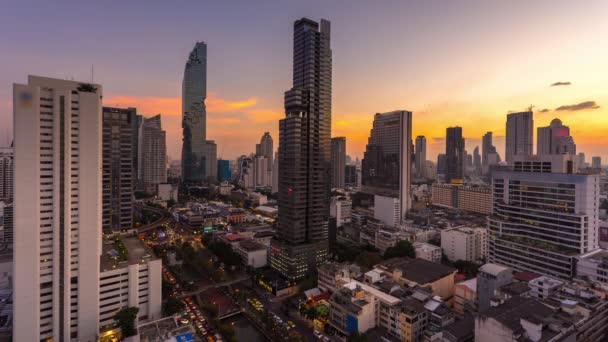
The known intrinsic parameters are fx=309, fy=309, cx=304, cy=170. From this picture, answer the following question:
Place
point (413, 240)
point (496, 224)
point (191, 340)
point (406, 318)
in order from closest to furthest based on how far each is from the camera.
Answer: point (191, 340), point (406, 318), point (496, 224), point (413, 240)

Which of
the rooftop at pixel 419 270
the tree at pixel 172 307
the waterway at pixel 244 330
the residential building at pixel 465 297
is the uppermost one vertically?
the rooftop at pixel 419 270

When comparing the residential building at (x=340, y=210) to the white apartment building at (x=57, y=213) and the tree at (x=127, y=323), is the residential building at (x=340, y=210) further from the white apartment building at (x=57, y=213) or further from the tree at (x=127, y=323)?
the tree at (x=127, y=323)

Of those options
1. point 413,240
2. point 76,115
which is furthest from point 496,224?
point 76,115

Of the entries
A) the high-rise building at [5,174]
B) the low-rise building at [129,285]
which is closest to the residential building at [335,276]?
the low-rise building at [129,285]

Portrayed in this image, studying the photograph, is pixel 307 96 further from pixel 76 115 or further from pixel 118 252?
pixel 118 252

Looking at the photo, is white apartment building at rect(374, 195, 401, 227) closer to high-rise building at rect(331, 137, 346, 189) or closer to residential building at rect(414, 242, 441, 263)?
residential building at rect(414, 242, 441, 263)
